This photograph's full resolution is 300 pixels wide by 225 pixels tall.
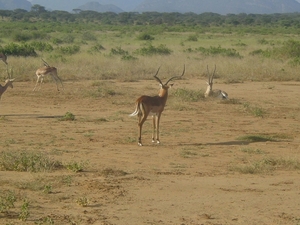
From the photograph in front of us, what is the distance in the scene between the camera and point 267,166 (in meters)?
10.6

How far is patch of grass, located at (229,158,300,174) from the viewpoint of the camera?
10.3 metres

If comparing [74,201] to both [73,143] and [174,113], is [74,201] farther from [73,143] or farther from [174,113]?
[174,113]

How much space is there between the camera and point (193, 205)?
809 centimetres

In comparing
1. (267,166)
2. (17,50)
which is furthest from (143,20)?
(267,166)

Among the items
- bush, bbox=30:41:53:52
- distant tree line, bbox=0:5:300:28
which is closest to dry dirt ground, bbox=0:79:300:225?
bush, bbox=30:41:53:52

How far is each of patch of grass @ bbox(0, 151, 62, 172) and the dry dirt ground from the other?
0.17 metres

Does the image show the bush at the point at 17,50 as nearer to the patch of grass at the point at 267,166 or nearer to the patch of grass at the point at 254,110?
the patch of grass at the point at 254,110

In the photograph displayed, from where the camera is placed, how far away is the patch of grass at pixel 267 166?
10.3 meters

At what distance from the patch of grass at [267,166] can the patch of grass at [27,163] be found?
3167mm

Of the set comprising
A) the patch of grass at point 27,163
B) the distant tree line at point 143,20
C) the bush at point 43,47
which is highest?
the distant tree line at point 143,20

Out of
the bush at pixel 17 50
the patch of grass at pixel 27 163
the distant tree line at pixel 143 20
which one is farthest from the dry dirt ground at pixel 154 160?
the distant tree line at pixel 143 20

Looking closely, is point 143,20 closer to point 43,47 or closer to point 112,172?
point 43,47

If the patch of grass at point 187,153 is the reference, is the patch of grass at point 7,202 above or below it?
above

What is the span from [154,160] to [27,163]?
252 cm
